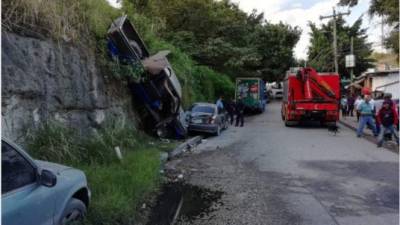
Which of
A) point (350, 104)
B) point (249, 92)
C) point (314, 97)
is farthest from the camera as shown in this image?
point (249, 92)

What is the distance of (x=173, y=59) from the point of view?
20703 mm

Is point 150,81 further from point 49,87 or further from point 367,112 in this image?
point 367,112

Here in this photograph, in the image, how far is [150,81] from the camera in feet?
43.1

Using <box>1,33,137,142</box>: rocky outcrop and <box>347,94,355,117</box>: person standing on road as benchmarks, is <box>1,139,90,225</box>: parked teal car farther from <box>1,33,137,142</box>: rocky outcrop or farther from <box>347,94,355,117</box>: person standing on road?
<box>347,94,355,117</box>: person standing on road

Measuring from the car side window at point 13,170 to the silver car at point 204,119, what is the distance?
1286 centimetres

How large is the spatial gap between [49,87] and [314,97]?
14617 millimetres

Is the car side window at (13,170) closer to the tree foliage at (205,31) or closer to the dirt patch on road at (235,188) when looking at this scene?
the dirt patch on road at (235,188)

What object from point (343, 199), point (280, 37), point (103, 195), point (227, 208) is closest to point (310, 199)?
point (343, 199)

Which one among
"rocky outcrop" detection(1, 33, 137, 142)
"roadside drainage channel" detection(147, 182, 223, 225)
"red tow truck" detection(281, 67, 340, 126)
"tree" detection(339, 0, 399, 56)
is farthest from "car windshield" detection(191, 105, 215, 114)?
"roadside drainage channel" detection(147, 182, 223, 225)

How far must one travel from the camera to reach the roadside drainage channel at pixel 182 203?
20.3ft

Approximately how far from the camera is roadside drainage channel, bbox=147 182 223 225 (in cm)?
620

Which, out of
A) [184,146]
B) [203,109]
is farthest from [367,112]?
[184,146]

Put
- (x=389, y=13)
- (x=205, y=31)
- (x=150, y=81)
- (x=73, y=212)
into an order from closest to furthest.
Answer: (x=73, y=212), (x=150, y=81), (x=389, y=13), (x=205, y=31)

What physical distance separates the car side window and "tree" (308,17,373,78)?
175ft
